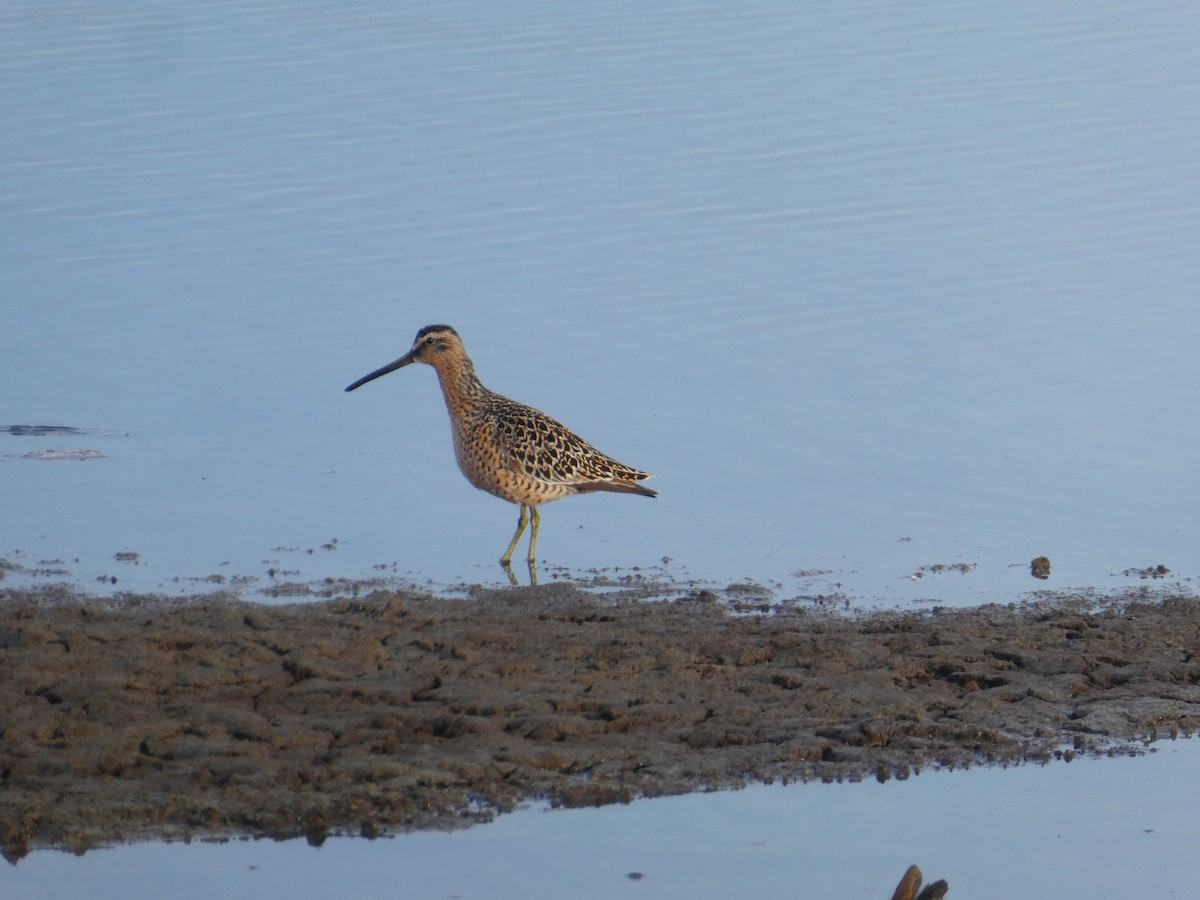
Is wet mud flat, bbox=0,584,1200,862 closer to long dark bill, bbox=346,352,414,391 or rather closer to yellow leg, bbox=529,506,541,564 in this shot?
yellow leg, bbox=529,506,541,564

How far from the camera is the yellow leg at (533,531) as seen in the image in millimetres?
9289

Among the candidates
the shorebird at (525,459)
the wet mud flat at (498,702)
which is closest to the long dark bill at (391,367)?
the shorebird at (525,459)

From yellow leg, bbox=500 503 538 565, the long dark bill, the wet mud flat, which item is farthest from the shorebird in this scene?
the wet mud flat

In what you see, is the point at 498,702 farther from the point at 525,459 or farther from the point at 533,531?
the point at 525,459

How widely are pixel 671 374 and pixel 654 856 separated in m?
6.10

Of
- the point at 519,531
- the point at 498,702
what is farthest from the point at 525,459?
the point at 498,702

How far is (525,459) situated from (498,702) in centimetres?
271

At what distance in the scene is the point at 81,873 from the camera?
5812 millimetres

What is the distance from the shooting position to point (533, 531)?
941 cm

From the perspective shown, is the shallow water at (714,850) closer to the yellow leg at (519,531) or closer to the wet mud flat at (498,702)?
the wet mud flat at (498,702)

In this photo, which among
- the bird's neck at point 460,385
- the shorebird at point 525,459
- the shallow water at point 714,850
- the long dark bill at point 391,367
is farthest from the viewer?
the long dark bill at point 391,367

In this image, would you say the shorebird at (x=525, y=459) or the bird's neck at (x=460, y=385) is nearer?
the shorebird at (x=525, y=459)

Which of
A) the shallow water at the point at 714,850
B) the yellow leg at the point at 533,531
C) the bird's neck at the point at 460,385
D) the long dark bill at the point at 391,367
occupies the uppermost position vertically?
the long dark bill at the point at 391,367

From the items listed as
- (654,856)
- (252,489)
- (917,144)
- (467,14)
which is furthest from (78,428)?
(467,14)
